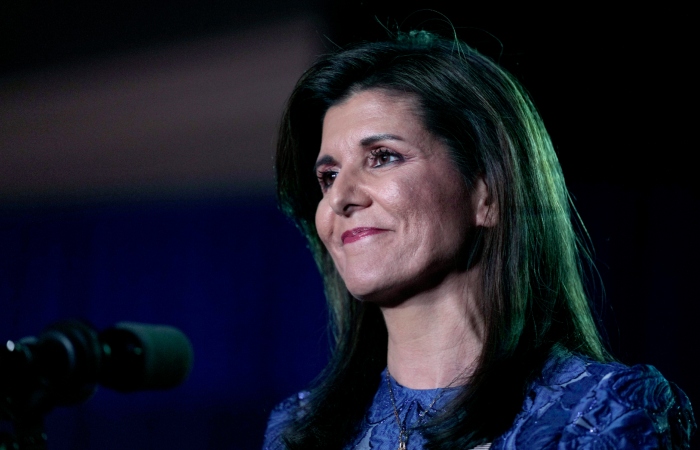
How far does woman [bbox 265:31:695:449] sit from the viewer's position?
1.70 m

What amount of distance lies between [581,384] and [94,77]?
138 inches

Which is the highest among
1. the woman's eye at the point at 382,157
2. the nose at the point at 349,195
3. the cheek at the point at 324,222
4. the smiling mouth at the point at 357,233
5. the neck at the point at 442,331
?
the woman's eye at the point at 382,157

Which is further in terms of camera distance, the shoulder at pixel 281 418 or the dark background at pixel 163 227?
the dark background at pixel 163 227

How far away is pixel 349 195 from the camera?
1.91 metres

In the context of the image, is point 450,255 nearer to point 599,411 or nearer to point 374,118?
point 374,118

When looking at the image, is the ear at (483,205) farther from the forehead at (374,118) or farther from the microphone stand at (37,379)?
the microphone stand at (37,379)

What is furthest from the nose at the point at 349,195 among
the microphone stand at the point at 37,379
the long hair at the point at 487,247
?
the microphone stand at the point at 37,379

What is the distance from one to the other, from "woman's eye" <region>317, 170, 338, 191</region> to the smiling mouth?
280 millimetres

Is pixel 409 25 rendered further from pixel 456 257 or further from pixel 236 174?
pixel 236 174

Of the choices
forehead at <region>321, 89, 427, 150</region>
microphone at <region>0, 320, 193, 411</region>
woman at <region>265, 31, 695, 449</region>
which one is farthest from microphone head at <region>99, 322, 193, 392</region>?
forehead at <region>321, 89, 427, 150</region>

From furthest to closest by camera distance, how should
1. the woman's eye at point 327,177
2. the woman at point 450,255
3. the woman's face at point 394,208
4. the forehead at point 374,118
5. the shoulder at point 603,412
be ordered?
1. the woman's eye at point 327,177
2. the forehead at point 374,118
3. the woman's face at point 394,208
4. the woman at point 450,255
5. the shoulder at point 603,412

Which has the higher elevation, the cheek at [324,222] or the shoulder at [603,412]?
the cheek at [324,222]

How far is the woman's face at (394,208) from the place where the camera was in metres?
1.82

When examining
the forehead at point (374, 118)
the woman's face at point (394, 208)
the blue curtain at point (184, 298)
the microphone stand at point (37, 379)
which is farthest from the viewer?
the blue curtain at point (184, 298)
